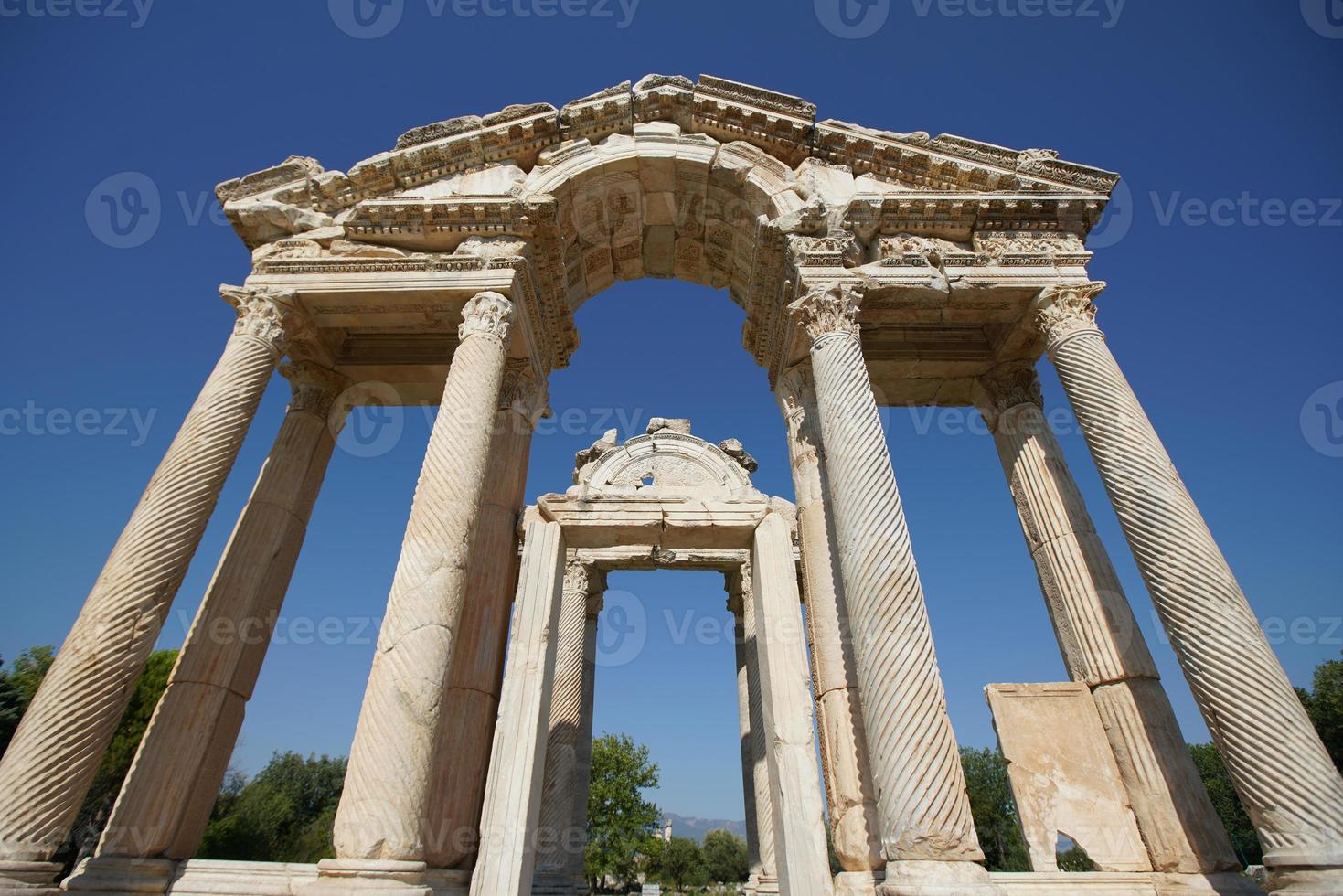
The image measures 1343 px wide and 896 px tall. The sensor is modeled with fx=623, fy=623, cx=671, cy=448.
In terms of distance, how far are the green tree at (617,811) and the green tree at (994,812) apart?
2131 cm

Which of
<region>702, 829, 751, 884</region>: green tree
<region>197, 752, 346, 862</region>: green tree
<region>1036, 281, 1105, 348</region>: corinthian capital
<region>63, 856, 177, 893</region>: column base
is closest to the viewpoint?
<region>63, 856, 177, 893</region>: column base

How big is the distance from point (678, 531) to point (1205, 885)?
703cm

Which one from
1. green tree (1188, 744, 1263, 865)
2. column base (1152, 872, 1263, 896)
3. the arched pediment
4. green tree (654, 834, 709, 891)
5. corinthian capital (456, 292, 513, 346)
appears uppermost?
corinthian capital (456, 292, 513, 346)

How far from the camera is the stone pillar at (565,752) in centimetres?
1030

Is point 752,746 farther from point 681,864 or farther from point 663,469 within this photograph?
point 681,864

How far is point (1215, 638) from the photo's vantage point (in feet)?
22.0

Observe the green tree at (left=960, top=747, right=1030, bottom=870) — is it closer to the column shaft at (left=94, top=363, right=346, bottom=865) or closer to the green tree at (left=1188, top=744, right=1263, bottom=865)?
the green tree at (left=1188, top=744, right=1263, bottom=865)

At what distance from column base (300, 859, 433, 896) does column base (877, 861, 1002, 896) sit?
425 cm

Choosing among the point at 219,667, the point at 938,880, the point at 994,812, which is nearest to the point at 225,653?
the point at 219,667

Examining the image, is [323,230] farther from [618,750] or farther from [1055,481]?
[618,750]

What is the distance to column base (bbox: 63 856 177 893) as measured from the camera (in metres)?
6.41

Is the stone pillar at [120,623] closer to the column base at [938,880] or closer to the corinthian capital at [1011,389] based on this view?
the column base at [938,880]

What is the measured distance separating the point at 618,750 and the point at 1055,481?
Answer: 27.7 metres

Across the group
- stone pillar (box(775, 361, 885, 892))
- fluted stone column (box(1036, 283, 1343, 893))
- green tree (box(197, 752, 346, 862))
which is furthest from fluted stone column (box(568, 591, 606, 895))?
green tree (box(197, 752, 346, 862))
